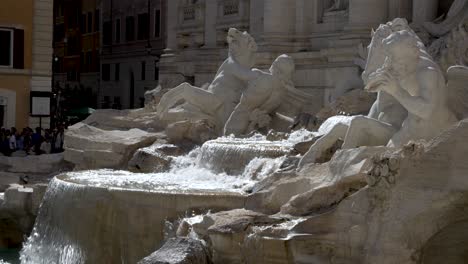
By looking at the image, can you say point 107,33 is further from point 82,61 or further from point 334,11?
point 334,11

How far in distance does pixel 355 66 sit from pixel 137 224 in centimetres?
669

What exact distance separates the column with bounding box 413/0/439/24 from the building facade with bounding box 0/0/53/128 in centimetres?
1345

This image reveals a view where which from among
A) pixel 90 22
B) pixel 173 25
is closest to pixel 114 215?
pixel 173 25

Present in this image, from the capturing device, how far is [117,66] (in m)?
46.4

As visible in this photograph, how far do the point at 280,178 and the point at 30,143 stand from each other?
12.6 m

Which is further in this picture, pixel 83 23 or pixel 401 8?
pixel 83 23

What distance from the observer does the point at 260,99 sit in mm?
15477

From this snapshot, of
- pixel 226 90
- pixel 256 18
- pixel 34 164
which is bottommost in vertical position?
pixel 34 164

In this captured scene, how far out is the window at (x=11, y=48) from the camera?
1072 inches

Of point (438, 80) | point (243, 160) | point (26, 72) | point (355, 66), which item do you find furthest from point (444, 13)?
point (26, 72)

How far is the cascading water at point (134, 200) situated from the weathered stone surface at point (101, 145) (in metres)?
1.38

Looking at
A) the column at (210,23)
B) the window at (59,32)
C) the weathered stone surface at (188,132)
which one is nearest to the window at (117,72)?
the window at (59,32)

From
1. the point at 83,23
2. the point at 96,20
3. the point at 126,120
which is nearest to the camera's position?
the point at 126,120

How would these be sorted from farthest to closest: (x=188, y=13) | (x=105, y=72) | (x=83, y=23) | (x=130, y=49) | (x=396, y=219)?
(x=83, y=23) → (x=105, y=72) → (x=130, y=49) → (x=188, y=13) → (x=396, y=219)
